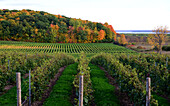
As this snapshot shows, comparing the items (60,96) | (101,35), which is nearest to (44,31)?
(101,35)

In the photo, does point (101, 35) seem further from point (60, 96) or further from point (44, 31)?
point (60, 96)

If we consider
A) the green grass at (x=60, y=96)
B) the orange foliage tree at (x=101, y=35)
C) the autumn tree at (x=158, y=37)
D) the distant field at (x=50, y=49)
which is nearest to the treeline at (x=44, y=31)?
the orange foliage tree at (x=101, y=35)

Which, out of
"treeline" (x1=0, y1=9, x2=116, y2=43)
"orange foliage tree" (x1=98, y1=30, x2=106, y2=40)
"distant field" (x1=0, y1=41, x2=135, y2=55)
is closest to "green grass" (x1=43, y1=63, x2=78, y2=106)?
"distant field" (x1=0, y1=41, x2=135, y2=55)

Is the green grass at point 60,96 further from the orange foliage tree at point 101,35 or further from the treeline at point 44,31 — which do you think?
the orange foliage tree at point 101,35

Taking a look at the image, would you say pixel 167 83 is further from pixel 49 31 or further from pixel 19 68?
pixel 49 31

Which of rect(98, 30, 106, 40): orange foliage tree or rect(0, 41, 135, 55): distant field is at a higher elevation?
rect(98, 30, 106, 40): orange foliage tree

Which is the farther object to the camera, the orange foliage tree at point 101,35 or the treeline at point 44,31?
the orange foliage tree at point 101,35

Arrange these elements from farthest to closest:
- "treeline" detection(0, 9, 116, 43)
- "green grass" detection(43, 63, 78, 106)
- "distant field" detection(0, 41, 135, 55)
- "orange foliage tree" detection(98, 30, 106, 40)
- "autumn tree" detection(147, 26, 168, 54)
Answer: "orange foliage tree" detection(98, 30, 106, 40)
"treeline" detection(0, 9, 116, 43)
"distant field" detection(0, 41, 135, 55)
"autumn tree" detection(147, 26, 168, 54)
"green grass" detection(43, 63, 78, 106)

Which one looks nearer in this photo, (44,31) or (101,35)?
(44,31)

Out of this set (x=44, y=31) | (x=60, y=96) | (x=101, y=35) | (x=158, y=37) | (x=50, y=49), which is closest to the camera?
(x=60, y=96)

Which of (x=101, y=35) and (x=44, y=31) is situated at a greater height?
(x=44, y=31)

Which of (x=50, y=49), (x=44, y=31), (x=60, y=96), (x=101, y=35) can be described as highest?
(x=44, y=31)

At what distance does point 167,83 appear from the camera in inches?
409

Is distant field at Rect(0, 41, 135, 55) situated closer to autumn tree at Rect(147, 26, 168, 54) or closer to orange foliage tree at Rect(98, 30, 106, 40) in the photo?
autumn tree at Rect(147, 26, 168, 54)
